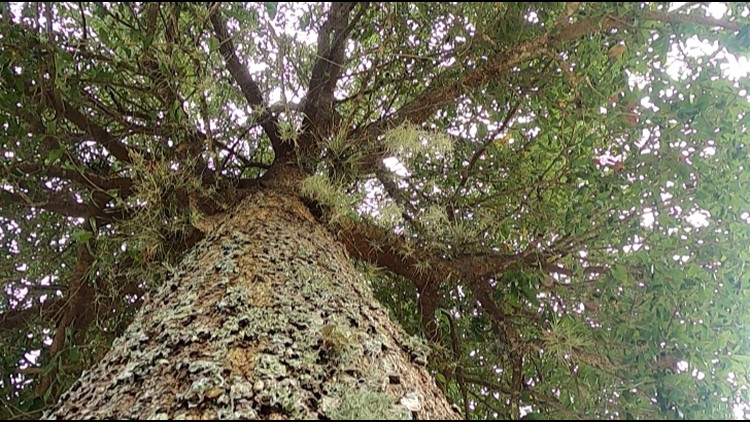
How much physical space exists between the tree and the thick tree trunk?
16 millimetres

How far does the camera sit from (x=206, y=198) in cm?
246

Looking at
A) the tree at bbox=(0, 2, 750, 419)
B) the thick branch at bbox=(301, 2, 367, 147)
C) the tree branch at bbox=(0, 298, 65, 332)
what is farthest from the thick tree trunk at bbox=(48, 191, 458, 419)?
the tree branch at bbox=(0, 298, 65, 332)

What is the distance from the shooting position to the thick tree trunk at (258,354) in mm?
990

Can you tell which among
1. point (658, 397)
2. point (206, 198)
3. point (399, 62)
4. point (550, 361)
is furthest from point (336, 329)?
point (399, 62)

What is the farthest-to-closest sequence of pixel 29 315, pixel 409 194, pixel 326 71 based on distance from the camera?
pixel 409 194
pixel 29 315
pixel 326 71

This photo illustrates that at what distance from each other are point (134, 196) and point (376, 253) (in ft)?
3.23

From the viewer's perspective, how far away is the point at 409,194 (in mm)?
2967

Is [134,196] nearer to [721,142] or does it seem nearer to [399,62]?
[399,62]

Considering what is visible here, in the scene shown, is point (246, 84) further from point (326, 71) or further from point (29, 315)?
point (29, 315)

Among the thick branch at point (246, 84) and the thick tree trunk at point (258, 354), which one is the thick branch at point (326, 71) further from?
the thick tree trunk at point (258, 354)

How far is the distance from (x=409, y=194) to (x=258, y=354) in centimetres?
188

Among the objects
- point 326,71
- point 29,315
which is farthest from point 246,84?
point 29,315

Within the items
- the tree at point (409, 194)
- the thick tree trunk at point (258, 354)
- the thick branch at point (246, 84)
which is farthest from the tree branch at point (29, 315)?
the thick tree trunk at point (258, 354)

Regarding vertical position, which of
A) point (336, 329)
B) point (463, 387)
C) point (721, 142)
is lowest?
point (336, 329)
